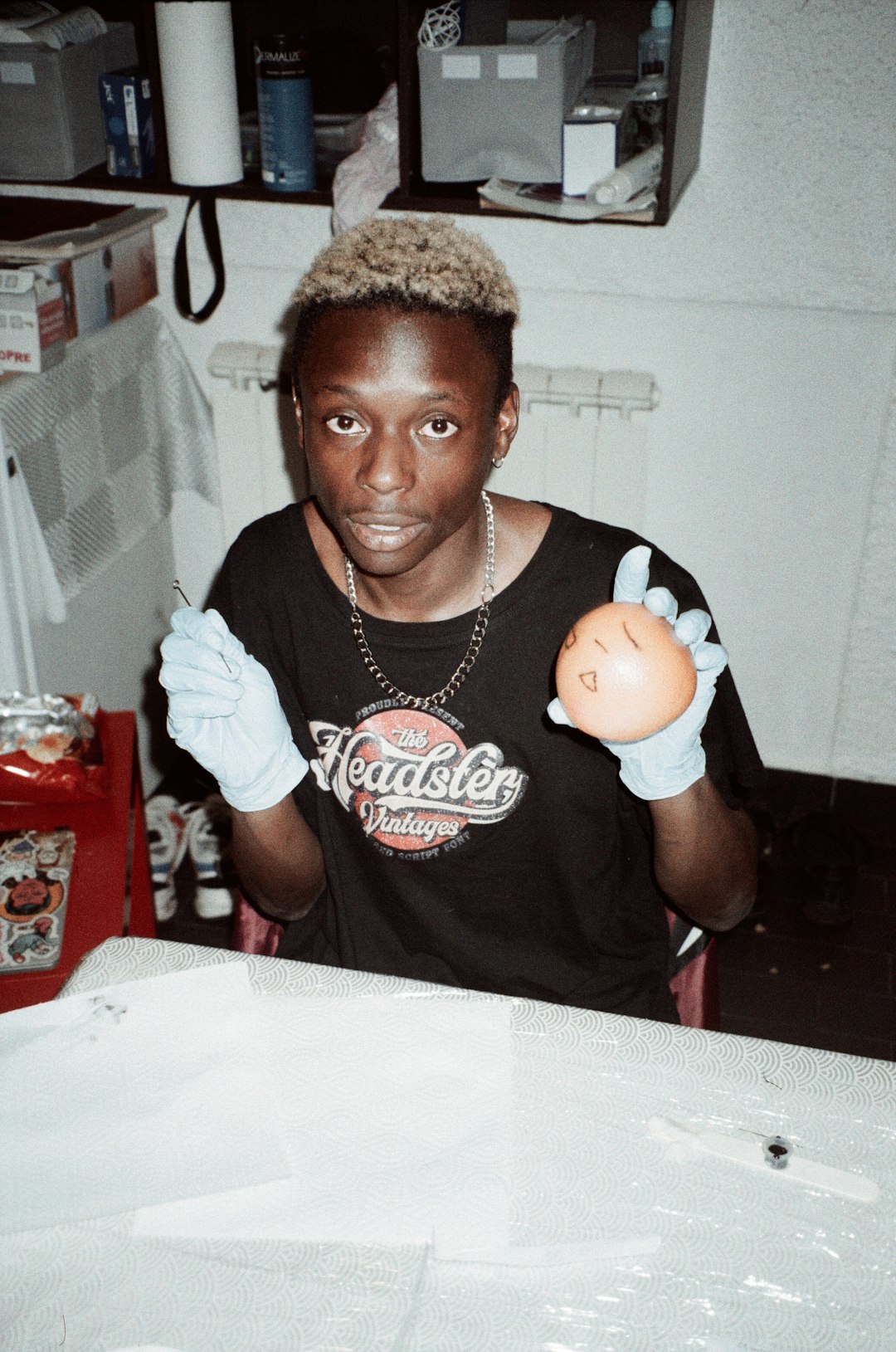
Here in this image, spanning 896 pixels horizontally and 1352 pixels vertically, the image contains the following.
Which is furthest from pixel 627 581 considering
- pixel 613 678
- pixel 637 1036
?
pixel 637 1036

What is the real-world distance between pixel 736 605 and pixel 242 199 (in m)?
1.27

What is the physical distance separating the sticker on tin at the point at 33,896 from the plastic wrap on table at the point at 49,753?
0.17 feet

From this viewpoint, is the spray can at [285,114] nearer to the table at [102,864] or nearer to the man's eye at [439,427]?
the table at [102,864]

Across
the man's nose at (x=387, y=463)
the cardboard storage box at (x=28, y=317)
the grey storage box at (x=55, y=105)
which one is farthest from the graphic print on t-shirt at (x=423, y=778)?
the grey storage box at (x=55, y=105)

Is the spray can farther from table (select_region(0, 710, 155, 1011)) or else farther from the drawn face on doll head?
the drawn face on doll head

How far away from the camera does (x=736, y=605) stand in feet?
7.93

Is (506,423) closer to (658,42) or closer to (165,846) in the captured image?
(658,42)

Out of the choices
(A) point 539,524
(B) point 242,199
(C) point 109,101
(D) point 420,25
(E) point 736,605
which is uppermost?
(D) point 420,25

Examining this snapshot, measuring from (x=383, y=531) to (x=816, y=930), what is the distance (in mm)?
1539

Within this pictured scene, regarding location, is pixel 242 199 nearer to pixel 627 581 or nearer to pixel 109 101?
pixel 109 101

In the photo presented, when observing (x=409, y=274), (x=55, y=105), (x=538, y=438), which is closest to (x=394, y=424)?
(x=409, y=274)

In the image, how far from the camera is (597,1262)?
73 cm

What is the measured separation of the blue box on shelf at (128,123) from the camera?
206 cm

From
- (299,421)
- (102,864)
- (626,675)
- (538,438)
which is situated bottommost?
(102,864)
